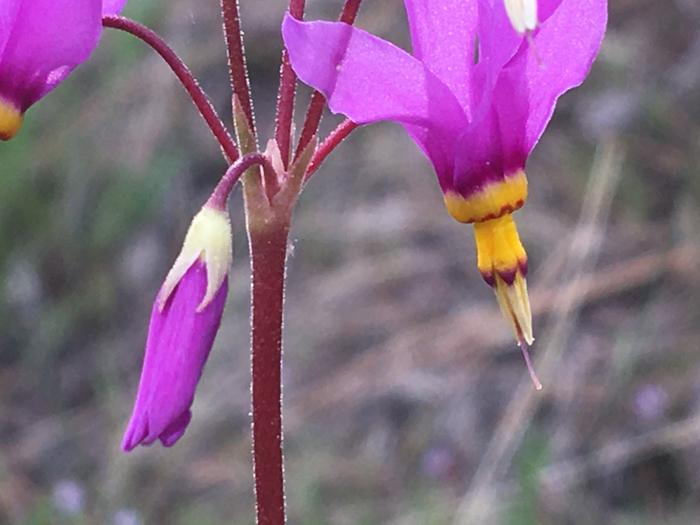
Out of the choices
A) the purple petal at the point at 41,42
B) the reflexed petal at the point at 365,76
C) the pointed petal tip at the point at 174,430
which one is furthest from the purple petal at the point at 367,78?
the pointed petal tip at the point at 174,430

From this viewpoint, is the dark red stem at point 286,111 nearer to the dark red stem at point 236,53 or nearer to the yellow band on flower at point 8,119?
the dark red stem at point 236,53

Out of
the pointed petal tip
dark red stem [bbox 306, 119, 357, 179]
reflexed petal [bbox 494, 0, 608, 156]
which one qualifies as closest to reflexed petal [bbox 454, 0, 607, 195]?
reflexed petal [bbox 494, 0, 608, 156]

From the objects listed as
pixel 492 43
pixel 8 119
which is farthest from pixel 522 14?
pixel 8 119

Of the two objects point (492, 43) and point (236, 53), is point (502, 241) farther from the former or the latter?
point (236, 53)

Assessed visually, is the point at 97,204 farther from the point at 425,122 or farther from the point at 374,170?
the point at 425,122

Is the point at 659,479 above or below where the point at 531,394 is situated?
below

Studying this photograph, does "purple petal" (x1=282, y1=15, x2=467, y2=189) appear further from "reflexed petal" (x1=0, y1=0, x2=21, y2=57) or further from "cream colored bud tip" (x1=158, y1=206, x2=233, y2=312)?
"reflexed petal" (x1=0, y1=0, x2=21, y2=57)

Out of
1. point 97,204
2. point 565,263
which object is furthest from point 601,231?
point 97,204

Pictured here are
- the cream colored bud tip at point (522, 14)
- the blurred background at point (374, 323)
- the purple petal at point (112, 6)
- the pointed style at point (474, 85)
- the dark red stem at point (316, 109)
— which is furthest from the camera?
the blurred background at point (374, 323)
